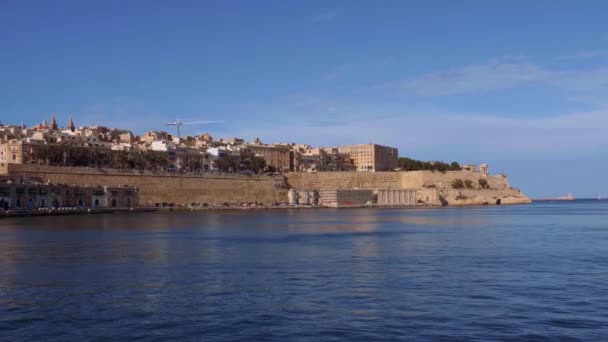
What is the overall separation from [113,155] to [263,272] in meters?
51.5

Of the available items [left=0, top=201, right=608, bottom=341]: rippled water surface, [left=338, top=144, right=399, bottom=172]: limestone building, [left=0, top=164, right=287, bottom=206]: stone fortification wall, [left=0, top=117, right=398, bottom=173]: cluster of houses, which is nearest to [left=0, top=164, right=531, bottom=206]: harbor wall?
[left=0, top=164, right=287, bottom=206]: stone fortification wall

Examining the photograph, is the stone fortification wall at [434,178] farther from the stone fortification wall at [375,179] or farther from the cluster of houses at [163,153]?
the cluster of houses at [163,153]

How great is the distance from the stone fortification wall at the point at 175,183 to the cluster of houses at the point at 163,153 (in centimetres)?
394

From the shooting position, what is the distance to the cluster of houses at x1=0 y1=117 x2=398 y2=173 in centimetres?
5716

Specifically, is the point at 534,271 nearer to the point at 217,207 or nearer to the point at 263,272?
the point at 263,272

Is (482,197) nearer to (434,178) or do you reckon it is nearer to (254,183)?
(434,178)

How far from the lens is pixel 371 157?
99.2m

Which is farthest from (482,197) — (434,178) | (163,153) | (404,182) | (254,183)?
(163,153)

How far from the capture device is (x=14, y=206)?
149ft

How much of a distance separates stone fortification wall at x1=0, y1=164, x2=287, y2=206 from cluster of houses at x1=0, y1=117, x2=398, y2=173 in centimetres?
394

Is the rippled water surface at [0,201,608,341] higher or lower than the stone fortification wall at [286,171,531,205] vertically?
lower

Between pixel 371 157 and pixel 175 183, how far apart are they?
45024 millimetres

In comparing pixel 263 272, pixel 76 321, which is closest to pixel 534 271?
pixel 263 272

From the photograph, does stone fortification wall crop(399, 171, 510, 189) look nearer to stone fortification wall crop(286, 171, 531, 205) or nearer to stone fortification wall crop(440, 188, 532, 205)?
stone fortification wall crop(286, 171, 531, 205)
